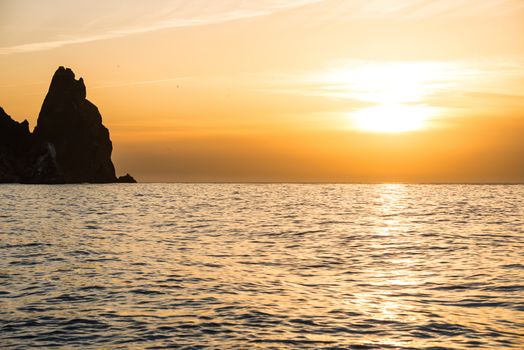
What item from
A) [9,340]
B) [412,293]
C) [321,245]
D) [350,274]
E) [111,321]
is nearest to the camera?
[9,340]

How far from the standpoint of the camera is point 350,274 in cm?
2742

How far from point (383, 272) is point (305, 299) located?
7867mm

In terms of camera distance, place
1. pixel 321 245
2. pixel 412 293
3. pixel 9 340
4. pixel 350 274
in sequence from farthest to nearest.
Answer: pixel 321 245
pixel 350 274
pixel 412 293
pixel 9 340

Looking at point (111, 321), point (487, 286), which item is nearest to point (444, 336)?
point (487, 286)

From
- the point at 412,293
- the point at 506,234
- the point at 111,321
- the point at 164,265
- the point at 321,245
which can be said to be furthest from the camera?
the point at 506,234

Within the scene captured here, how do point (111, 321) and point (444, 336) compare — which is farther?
point (111, 321)

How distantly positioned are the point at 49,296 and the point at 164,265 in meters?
8.16

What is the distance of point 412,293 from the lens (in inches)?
910

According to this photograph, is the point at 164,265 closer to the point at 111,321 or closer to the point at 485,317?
the point at 111,321

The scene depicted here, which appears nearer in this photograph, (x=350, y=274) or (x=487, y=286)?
(x=487, y=286)

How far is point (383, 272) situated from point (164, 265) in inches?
440

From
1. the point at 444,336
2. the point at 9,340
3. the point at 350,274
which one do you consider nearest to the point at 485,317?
the point at 444,336

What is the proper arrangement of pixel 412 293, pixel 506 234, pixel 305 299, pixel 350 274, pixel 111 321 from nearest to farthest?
pixel 111 321 < pixel 305 299 < pixel 412 293 < pixel 350 274 < pixel 506 234

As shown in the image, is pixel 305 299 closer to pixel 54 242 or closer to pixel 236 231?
pixel 54 242
